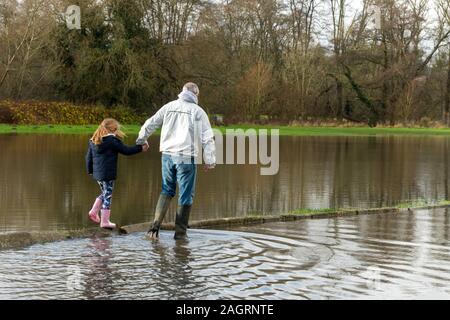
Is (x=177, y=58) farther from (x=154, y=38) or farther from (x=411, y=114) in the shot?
(x=411, y=114)

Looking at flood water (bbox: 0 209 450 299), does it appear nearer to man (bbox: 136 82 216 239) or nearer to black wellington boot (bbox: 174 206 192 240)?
black wellington boot (bbox: 174 206 192 240)

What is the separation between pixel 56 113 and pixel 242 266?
39.7 m

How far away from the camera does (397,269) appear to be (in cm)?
783

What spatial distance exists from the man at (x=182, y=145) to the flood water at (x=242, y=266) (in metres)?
0.35

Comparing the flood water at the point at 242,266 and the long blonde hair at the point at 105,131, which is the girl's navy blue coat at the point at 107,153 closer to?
the long blonde hair at the point at 105,131

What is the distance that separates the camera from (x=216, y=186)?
1708cm

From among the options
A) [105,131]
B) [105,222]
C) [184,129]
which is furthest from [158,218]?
[105,131]

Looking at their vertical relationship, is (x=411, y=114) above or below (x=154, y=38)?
below

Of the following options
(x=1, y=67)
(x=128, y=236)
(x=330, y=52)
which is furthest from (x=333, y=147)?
(x=330, y=52)

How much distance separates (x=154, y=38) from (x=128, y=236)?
4255cm

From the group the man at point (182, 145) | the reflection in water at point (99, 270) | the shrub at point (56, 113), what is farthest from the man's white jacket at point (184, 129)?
the shrub at point (56, 113)

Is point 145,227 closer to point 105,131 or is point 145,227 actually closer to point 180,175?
point 180,175

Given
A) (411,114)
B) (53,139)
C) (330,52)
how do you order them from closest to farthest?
(53,139) < (411,114) < (330,52)

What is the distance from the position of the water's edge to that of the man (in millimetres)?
660
